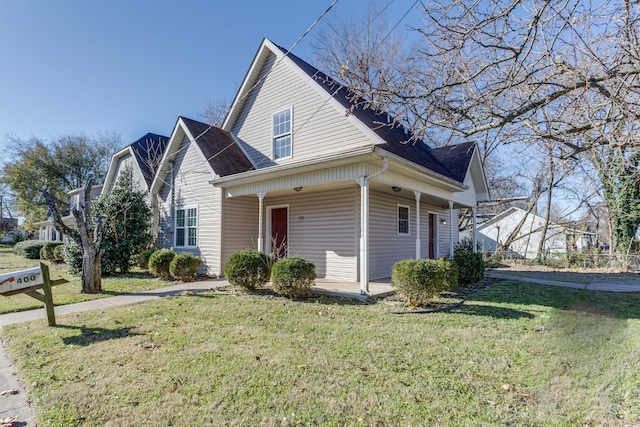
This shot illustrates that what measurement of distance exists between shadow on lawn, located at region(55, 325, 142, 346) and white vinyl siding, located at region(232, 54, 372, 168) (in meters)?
6.77

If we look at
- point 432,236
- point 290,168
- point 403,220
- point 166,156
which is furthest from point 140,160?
point 432,236

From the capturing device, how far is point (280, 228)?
11.7 m

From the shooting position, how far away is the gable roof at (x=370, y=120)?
410 inches

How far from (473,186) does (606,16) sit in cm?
1229

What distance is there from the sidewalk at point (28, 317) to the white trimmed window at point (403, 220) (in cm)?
628

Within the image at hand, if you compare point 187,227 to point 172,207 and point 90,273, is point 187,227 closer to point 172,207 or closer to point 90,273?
point 172,207

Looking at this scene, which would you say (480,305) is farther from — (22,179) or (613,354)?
(22,179)

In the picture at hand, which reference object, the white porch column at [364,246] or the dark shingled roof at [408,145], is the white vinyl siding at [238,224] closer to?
the dark shingled roof at [408,145]

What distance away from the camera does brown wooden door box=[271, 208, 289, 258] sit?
37.5 feet

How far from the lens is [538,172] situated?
67.9 feet

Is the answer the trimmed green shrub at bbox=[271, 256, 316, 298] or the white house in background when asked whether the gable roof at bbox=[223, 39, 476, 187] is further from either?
the white house in background

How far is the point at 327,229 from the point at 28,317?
7197 mm

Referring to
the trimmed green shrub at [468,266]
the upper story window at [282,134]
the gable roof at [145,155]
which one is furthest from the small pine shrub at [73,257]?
the trimmed green shrub at [468,266]

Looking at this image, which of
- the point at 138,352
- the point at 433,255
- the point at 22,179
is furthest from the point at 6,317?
the point at 22,179
